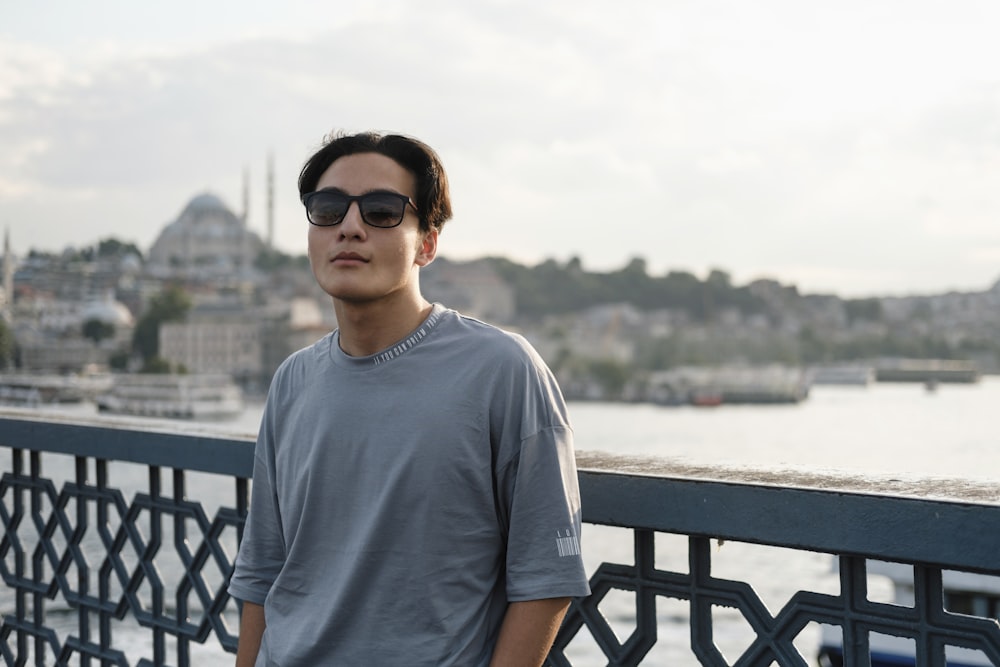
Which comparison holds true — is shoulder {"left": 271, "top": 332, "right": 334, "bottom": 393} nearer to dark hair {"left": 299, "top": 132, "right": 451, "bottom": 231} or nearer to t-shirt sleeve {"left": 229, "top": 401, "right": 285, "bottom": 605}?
t-shirt sleeve {"left": 229, "top": 401, "right": 285, "bottom": 605}

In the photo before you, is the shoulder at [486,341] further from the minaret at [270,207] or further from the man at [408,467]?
the minaret at [270,207]

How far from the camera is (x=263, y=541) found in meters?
1.52

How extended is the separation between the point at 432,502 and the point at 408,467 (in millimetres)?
46

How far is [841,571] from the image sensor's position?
130cm

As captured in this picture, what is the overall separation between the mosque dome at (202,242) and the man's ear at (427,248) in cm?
10730

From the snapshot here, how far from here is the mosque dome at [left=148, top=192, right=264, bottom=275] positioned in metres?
107

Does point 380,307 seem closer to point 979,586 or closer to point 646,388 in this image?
point 979,586

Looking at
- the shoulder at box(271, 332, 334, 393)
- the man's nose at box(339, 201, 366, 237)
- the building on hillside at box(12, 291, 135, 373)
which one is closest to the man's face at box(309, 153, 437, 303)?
the man's nose at box(339, 201, 366, 237)

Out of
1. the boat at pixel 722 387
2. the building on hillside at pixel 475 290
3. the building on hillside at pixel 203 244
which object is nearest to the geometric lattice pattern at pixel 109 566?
the boat at pixel 722 387

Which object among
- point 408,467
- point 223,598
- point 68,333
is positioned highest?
point 68,333

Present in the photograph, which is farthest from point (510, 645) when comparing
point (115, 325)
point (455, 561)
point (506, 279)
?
point (506, 279)

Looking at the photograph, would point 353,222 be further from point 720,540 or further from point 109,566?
point 109,566

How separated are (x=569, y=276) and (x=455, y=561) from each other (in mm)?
114340

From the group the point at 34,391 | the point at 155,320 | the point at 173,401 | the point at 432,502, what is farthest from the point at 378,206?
the point at 155,320
